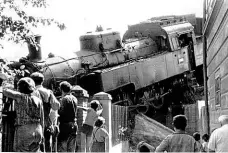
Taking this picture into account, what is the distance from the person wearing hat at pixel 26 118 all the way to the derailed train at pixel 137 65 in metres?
9.21

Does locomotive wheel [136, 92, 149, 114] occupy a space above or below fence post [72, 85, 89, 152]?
below

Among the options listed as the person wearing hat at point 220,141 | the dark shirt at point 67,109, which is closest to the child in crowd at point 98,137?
the dark shirt at point 67,109

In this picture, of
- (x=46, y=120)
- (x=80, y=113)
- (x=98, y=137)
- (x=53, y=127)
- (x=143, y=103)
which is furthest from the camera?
(x=143, y=103)

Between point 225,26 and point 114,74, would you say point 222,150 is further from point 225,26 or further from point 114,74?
point 114,74

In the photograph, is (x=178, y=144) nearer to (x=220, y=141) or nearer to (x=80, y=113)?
(x=220, y=141)

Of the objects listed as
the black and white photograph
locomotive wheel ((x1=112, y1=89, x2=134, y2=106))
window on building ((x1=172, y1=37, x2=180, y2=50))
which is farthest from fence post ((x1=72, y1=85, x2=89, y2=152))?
window on building ((x1=172, y1=37, x2=180, y2=50))

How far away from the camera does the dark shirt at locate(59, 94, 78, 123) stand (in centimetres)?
A: 773

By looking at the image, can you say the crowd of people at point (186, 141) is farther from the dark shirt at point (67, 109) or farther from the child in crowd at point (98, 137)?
the child in crowd at point (98, 137)

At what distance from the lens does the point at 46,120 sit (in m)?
6.92

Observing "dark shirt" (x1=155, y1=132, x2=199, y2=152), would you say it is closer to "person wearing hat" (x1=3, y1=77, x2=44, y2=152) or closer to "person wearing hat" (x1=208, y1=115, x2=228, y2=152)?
"person wearing hat" (x1=208, y1=115, x2=228, y2=152)

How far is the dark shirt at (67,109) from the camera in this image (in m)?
7.73

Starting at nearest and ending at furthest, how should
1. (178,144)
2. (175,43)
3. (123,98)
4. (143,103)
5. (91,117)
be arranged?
(178,144)
(91,117)
(123,98)
(143,103)
(175,43)

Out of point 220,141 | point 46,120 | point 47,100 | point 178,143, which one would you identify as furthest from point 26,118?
point 220,141

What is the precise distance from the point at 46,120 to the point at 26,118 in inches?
51.1
